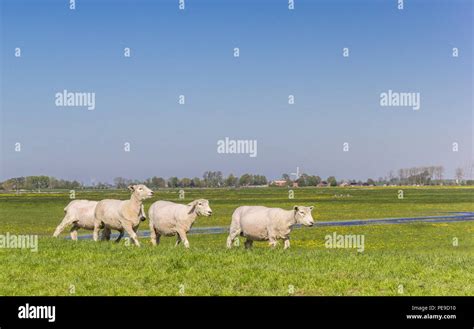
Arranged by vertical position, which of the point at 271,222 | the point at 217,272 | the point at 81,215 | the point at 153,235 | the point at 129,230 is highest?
the point at 81,215

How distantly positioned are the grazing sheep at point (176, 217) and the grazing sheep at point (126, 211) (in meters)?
0.63

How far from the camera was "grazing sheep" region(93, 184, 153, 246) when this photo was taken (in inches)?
984

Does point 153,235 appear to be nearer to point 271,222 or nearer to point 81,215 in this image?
Answer: point 81,215

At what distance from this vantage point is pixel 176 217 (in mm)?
24672

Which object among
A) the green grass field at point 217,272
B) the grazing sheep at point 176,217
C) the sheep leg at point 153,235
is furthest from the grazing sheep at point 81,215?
the green grass field at point 217,272

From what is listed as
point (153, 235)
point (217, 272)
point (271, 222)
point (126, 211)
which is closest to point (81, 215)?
point (126, 211)

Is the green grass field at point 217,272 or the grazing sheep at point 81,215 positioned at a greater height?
the grazing sheep at point 81,215

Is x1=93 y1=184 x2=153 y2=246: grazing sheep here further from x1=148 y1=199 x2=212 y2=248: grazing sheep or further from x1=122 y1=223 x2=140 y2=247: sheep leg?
A: x1=148 y1=199 x2=212 y2=248: grazing sheep

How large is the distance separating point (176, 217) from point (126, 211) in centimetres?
207

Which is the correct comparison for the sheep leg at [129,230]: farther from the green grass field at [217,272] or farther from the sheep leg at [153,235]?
the green grass field at [217,272]

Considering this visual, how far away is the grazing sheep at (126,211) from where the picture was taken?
25000 millimetres
